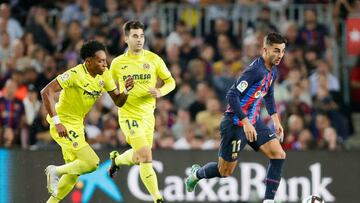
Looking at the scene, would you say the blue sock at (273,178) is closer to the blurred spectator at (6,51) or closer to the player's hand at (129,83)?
the player's hand at (129,83)

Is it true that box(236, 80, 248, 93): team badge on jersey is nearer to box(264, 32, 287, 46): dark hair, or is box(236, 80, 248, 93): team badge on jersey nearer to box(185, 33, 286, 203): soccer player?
box(185, 33, 286, 203): soccer player

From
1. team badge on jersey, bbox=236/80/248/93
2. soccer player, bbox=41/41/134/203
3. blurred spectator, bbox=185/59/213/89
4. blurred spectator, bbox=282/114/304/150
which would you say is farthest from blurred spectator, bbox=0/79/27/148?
team badge on jersey, bbox=236/80/248/93

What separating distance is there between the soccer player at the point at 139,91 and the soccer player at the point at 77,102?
1.31 ft

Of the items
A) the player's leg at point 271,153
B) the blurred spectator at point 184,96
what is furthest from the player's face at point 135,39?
the blurred spectator at point 184,96

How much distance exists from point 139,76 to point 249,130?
2010 millimetres

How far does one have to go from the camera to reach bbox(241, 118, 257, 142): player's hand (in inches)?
604

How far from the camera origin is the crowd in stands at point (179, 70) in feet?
68.5

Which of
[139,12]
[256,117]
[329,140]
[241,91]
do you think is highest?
[139,12]

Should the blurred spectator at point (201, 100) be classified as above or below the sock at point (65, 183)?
above

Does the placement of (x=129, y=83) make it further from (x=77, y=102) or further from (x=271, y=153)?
(x=271, y=153)

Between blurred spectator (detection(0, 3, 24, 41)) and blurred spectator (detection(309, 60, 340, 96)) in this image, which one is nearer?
blurred spectator (detection(309, 60, 340, 96))

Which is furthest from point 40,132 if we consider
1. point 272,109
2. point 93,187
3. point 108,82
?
point 272,109

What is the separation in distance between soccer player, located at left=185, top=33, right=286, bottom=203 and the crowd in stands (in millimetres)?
4531

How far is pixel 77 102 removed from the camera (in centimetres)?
1611
